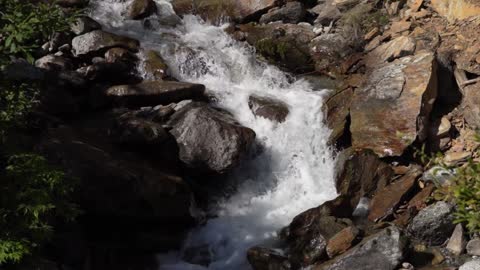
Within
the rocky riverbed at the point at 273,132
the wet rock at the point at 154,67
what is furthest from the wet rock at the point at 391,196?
the wet rock at the point at 154,67

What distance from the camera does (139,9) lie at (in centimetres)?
1472

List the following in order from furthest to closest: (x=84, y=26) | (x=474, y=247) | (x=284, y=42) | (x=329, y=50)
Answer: (x=284, y=42) → (x=329, y=50) → (x=84, y=26) → (x=474, y=247)

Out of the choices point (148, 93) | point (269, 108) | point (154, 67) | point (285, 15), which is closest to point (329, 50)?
point (285, 15)

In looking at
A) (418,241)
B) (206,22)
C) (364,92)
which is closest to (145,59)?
(206,22)

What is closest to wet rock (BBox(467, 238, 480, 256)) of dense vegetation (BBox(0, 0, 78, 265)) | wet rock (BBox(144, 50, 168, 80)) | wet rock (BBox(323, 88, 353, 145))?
wet rock (BBox(323, 88, 353, 145))

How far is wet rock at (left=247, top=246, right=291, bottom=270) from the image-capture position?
832 centimetres

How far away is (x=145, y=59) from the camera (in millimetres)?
12398

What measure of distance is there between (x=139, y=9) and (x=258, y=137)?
580 centimetres

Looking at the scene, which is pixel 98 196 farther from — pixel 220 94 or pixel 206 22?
pixel 206 22

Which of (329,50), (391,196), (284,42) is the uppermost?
(329,50)

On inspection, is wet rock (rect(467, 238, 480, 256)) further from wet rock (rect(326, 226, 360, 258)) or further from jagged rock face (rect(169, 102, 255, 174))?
jagged rock face (rect(169, 102, 255, 174))

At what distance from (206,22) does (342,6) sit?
3557mm

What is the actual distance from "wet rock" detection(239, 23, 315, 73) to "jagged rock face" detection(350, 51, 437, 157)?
245cm

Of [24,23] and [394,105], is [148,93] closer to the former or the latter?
[394,105]
